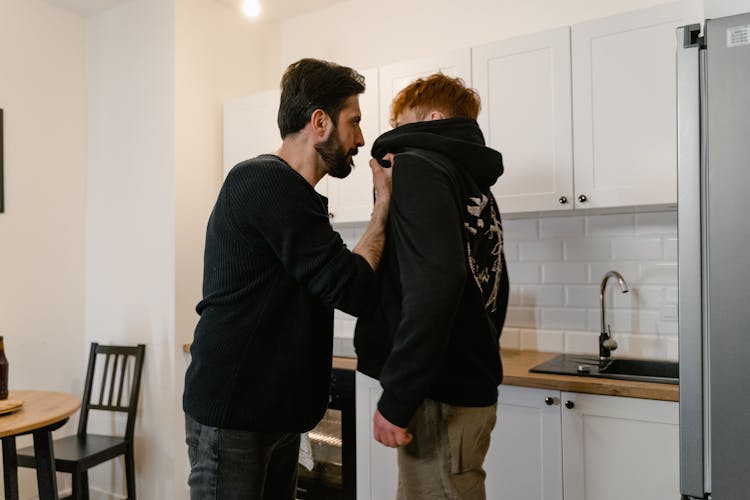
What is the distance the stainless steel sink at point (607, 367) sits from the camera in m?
2.12

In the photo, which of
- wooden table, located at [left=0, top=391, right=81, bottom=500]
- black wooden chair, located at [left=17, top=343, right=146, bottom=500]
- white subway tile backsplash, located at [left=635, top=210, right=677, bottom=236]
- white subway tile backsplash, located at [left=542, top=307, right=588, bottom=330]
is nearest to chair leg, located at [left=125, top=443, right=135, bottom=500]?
black wooden chair, located at [left=17, top=343, right=146, bottom=500]

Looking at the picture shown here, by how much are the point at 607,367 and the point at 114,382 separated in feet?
7.91

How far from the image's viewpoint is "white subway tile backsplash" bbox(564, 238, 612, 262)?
99.4 inches

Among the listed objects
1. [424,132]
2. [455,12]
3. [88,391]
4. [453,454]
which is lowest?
[88,391]

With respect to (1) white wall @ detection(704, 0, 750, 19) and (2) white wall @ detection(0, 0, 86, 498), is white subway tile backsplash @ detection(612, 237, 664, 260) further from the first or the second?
(2) white wall @ detection(0, 0, 86, 498)

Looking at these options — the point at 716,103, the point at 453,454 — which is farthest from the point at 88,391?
the point at 716,103

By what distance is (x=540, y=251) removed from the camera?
2.67 meters

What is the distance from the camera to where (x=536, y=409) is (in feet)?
6.74

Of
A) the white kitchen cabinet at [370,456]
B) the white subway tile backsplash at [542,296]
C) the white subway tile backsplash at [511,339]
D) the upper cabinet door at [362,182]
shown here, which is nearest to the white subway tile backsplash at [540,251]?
the white subway tile backsplash at [542,296]

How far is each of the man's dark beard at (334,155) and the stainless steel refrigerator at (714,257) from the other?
2.58ft

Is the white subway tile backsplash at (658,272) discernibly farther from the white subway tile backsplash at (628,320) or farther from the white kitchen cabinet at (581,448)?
the white kitchen cabinet at (581,448)

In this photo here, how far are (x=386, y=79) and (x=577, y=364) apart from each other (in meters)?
1.49

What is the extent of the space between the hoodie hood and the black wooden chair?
207cm

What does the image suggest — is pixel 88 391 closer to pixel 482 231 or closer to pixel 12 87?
pixel 12 87
